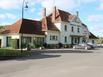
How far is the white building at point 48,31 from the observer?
173ft

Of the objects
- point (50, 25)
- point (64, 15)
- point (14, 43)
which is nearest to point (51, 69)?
point (14, 43)

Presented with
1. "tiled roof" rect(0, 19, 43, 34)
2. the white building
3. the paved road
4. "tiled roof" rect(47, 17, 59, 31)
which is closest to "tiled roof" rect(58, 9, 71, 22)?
the white building

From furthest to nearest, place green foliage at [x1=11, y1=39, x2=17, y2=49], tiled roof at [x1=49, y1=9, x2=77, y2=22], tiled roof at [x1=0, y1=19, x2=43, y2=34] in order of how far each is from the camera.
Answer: tiled roof at [x1=49, y1=9, x2=77, y2=22] → tiled roof at [x1=0, y1=19, x2=43, y2=34] → green foliage at [x1=11, y1=39, x2=17, y2=49]

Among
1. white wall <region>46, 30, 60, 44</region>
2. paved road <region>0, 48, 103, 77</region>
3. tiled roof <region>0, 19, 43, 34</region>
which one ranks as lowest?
paved road <region>0, 48, 103, 77</region>

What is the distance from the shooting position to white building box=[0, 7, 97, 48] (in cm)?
5269

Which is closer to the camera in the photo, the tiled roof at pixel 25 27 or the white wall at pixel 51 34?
the tiled roof at pixel 25 27

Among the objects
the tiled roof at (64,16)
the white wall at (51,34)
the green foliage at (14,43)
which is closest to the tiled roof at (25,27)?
the white wall at (51,34)

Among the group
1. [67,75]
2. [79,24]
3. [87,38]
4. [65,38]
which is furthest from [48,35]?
[67,75]

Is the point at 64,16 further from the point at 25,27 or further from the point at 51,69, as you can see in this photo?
the point at 51,69

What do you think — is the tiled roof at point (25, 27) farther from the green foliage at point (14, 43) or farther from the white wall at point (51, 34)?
the green foliage at point (14, 43)

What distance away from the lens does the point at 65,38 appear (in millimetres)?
65938

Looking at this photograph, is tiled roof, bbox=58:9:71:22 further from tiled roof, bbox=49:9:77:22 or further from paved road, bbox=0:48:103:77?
paved road, bbox=0:48:103:77

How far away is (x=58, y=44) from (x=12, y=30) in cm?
1375

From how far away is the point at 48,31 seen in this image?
5912cm
